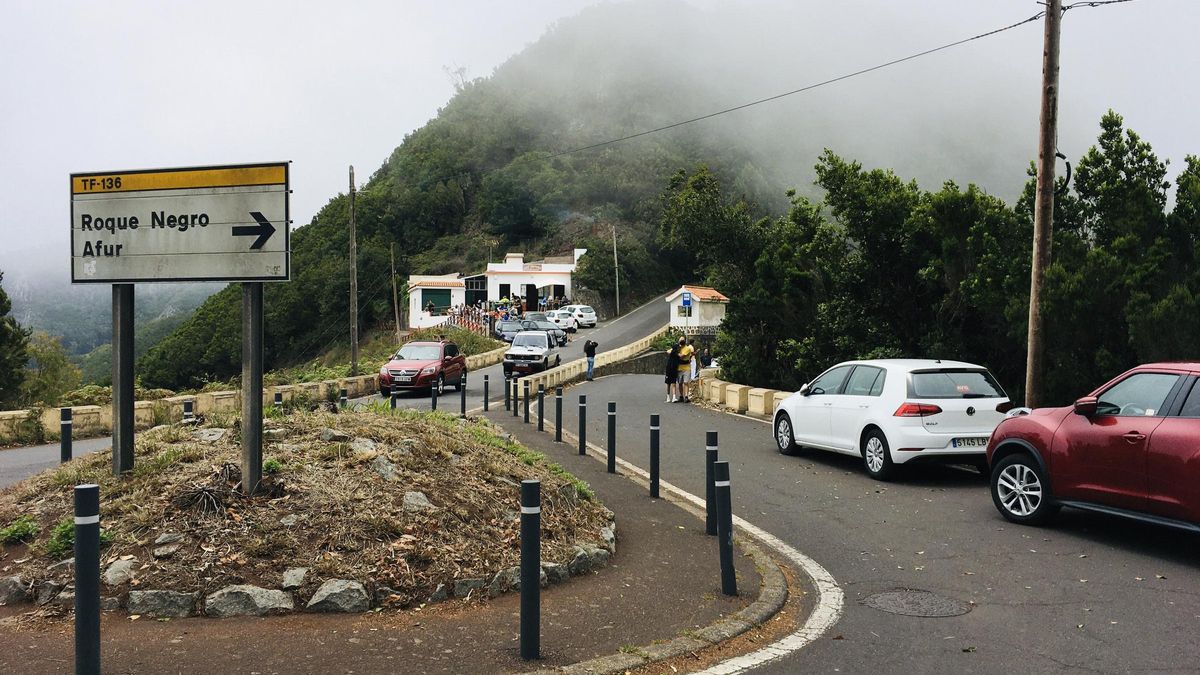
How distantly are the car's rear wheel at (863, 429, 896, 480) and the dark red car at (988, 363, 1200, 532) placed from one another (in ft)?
7.63

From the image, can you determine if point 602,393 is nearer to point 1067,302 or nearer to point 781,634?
point 1067,302

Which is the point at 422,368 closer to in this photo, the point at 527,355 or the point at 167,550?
the point at 527,355

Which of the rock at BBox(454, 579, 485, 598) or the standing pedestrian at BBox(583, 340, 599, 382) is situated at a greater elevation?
the standing pedestrian at BBox(583, 340, 599, 382)

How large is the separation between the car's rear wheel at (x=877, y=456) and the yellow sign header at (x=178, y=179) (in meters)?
7.82

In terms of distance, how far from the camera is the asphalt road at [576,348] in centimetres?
2688

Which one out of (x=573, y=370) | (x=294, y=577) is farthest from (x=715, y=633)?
(x=573, y=370)

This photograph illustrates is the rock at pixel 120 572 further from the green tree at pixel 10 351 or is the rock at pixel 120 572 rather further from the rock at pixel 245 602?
the green tree at pixel 10 351

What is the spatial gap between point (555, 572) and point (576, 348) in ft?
171

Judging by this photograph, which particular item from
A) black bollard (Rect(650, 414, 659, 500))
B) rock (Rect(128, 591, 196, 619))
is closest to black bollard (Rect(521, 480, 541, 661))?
rock (Rect(128, 591, 196, 619))

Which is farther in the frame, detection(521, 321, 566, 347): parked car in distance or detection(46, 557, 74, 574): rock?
detection(521, 321, 566, 347): parked car in distance

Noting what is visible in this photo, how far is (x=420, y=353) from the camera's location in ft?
99.5

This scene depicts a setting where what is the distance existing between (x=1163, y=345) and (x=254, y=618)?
10976 millimetres

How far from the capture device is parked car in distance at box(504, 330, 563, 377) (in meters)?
37.6

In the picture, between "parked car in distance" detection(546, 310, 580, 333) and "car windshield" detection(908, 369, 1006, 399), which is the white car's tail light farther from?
"parked car in distance" detection(546, 310, 580, 333)
